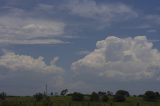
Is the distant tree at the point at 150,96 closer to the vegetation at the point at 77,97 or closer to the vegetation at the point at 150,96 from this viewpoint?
the vegetation at the point at 150,96

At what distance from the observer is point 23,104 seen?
6359 cm

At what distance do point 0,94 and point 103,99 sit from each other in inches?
882

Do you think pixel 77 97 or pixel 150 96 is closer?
pixel 77 97

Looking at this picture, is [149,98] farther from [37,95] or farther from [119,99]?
[37,95]

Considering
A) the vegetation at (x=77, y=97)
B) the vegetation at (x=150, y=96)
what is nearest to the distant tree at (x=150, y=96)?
the vegetation at (x=150, y=96)

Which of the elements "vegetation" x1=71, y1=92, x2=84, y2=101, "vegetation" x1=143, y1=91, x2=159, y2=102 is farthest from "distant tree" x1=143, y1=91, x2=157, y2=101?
"vegetation" x1=71, y1=92, x2=84, y2=101

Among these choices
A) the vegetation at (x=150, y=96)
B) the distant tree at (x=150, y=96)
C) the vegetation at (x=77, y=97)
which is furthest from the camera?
the vegetation at (x=150, y=96)

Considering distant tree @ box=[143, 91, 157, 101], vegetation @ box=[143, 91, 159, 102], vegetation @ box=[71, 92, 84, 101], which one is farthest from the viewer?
vegetation @ box=[143, 91, 159, 102]

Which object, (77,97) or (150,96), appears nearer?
(77,97)

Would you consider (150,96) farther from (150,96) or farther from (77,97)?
(77,97)

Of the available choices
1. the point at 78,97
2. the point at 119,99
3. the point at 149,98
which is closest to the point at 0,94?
the point at 78,97

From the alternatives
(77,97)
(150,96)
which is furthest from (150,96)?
(77,97)

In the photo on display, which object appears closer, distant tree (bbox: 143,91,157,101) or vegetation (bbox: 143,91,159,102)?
distant tree (bbox: 143,91,157,101)

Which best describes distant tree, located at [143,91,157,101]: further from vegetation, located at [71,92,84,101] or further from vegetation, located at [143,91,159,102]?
vegetation, located at [71,92,84,101]
